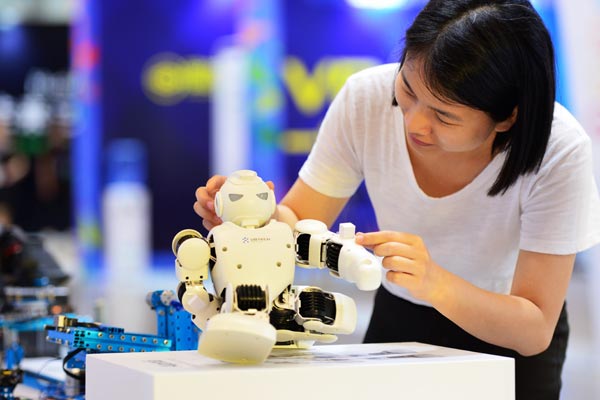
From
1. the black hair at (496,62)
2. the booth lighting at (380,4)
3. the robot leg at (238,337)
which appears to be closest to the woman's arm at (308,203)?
the black hair at (496,62)

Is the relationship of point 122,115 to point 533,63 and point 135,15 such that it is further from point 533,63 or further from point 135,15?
point 533,63

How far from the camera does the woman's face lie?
1.40 m

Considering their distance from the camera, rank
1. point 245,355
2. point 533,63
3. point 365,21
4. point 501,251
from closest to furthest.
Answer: point 245,355 < point 533,63 < point 501,251 < point 365,21

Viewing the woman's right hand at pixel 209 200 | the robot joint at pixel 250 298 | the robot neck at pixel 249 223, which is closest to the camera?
the robot joint at pixel 250 298

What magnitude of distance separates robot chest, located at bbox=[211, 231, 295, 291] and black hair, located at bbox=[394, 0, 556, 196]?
333 millimetres

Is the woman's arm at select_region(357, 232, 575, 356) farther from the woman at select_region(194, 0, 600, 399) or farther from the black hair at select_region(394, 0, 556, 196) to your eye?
the black hair at select_region(394, 0, 556, 196)

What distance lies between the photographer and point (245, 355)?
1.14 m

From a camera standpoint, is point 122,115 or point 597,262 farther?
point 122,115

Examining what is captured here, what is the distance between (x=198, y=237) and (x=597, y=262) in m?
1.37

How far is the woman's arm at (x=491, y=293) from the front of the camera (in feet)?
4.21

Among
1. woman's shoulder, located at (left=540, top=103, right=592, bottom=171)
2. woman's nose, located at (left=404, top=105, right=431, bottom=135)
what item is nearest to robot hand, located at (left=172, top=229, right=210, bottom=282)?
woman's nose, located at (left=404, top=105, right=431, bottom=135)

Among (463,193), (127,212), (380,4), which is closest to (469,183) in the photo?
(463,193)

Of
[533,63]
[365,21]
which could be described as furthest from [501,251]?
[365,21]

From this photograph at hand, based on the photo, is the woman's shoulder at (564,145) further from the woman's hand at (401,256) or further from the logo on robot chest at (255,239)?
the logo on robot chest at (255,239)
